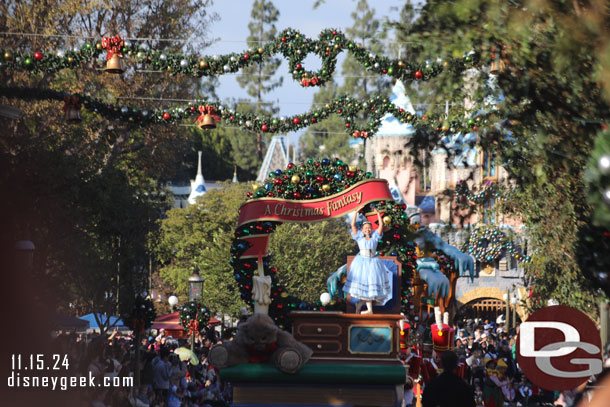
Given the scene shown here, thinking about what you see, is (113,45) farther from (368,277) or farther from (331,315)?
(331,315)

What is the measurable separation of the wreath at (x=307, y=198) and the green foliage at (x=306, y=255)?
80.3ft

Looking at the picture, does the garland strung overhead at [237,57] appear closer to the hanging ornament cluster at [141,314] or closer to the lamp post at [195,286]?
the hanging ornament cluster at [141,314]

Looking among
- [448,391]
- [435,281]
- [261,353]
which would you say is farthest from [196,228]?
[448,391]

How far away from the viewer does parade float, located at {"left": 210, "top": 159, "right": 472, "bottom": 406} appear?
13914mm

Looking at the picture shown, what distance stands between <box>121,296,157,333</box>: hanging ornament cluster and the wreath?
11.5ft

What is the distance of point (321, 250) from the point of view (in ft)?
157

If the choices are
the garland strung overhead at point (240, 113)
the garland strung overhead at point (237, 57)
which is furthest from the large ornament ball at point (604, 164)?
the garland strung overhead at point (240, 113)

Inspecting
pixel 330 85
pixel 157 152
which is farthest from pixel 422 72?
pixel 330 85

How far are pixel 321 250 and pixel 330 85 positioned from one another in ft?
140

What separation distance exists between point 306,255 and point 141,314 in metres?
23.9

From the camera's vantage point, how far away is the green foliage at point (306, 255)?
46375 millimetres

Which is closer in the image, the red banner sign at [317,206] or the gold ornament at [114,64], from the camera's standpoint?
the gold ornament at [114,64]

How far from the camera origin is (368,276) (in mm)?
17594

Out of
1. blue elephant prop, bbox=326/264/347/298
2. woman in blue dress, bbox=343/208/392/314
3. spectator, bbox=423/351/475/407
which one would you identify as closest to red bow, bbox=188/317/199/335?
blue elephant prop, bbox=326/264/347/298
